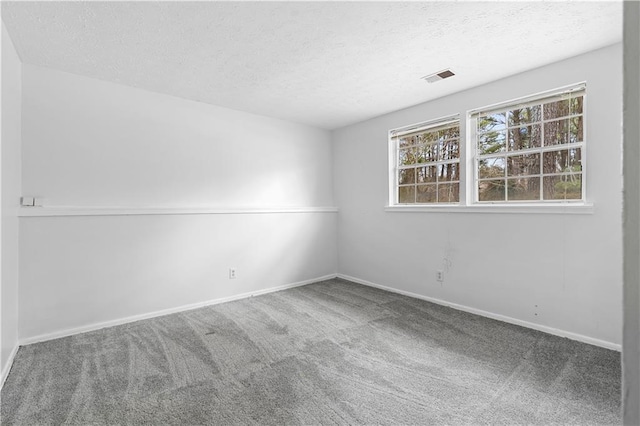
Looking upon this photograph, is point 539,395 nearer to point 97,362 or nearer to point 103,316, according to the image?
point 97,362

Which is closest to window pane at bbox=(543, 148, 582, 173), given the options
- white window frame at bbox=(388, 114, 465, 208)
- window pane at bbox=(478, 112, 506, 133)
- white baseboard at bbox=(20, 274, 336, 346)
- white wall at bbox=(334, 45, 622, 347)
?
white wall at bbox=(334, 45, 622, 347)

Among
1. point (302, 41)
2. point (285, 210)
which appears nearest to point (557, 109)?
point (302, 41)

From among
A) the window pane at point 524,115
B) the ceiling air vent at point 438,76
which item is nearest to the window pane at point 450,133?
the window pane at point 524,115

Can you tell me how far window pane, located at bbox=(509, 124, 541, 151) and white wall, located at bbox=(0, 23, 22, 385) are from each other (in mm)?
4108

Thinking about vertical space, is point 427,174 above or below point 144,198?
above

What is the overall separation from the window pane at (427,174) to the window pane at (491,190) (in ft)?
1.83

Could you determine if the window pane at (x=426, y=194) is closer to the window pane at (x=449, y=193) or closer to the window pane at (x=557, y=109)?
the window pane at (x=449, y=193)

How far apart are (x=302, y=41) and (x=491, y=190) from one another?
234 centimetres

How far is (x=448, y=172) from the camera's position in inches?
139

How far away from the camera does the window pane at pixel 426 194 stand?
368cm

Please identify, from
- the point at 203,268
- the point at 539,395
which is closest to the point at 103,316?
the point at 203,268

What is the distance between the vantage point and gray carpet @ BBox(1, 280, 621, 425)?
5.58ft

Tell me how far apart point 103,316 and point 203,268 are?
1.01m

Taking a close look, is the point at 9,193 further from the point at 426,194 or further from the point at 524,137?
the point at 524,137
